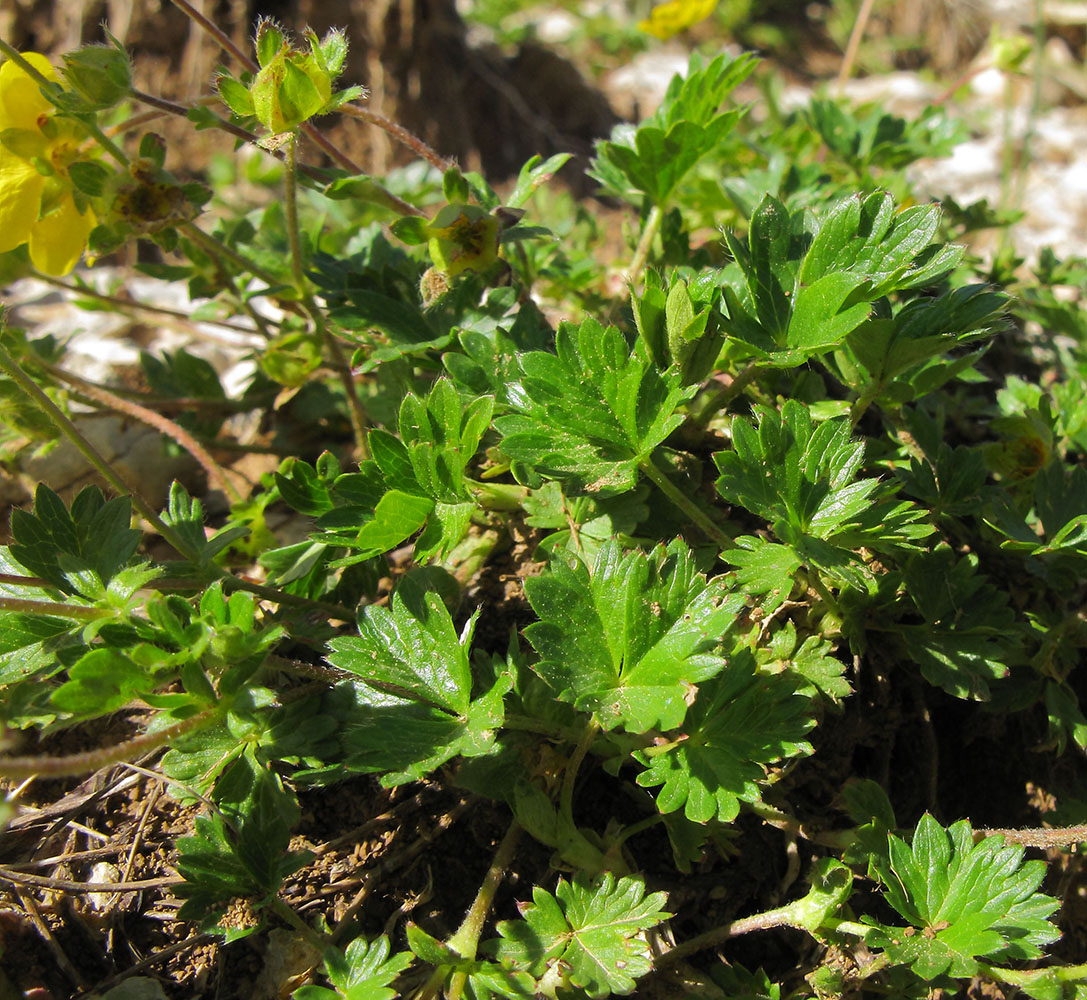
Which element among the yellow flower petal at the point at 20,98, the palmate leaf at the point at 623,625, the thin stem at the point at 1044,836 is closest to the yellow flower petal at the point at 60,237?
the yellow flower petal at the point at 20,98

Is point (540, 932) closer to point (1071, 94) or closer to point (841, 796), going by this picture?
point (841, 796)

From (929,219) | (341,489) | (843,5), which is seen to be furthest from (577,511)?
(843,5)

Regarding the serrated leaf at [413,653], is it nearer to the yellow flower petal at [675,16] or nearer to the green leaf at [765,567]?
the green leaf at [765,567]

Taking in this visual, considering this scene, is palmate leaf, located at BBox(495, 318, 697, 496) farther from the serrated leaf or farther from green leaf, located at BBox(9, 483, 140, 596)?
green leaf, located at BBox(9, 483, 140, 596)

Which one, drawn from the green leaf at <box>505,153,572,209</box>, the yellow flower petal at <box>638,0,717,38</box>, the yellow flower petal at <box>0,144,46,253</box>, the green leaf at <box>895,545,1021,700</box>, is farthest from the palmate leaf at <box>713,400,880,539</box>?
the yellow flower petal at <box>638,0,717,38</box>

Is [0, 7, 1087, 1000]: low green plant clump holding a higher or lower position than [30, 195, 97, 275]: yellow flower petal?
lower

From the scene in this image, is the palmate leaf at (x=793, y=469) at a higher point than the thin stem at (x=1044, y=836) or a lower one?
higher

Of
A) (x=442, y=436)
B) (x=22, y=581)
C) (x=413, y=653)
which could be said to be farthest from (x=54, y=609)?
(x=442, y=436)
